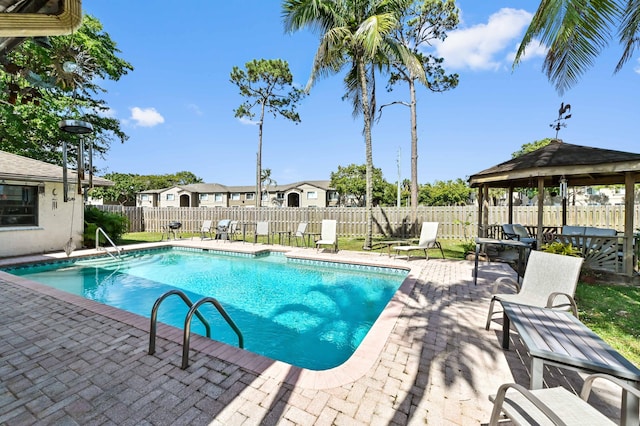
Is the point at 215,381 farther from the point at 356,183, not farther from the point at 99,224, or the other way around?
the point at 356,183

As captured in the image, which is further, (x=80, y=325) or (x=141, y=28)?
(x=141, y=28)

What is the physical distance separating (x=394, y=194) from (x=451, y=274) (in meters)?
35.8

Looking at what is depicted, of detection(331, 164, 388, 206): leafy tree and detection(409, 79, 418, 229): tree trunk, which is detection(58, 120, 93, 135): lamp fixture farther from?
detection(331, 164, 388, 206): leafy tree

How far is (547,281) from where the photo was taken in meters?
3.41

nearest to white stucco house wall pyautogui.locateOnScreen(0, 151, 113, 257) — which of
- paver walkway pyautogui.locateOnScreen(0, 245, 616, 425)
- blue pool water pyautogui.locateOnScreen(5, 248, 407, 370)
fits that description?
blue pool water pyautogui.locateOnScreen(5, 248, 407, 370)

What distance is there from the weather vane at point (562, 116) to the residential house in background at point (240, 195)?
31668 millimetres

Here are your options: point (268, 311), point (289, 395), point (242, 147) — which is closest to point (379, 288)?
point (268, 311)

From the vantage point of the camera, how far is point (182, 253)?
36.2 ft

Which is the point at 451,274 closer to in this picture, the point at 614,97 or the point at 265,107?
the point at 614,97

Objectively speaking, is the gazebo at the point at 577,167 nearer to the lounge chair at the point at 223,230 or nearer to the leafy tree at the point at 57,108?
the lounge chair at the point at 223,230

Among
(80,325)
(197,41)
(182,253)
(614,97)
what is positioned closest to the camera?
(80,325)

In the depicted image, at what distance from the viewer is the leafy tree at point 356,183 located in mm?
38188

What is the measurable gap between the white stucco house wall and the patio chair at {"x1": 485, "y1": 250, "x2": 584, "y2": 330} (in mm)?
10493

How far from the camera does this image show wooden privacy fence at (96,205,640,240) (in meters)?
14.0
